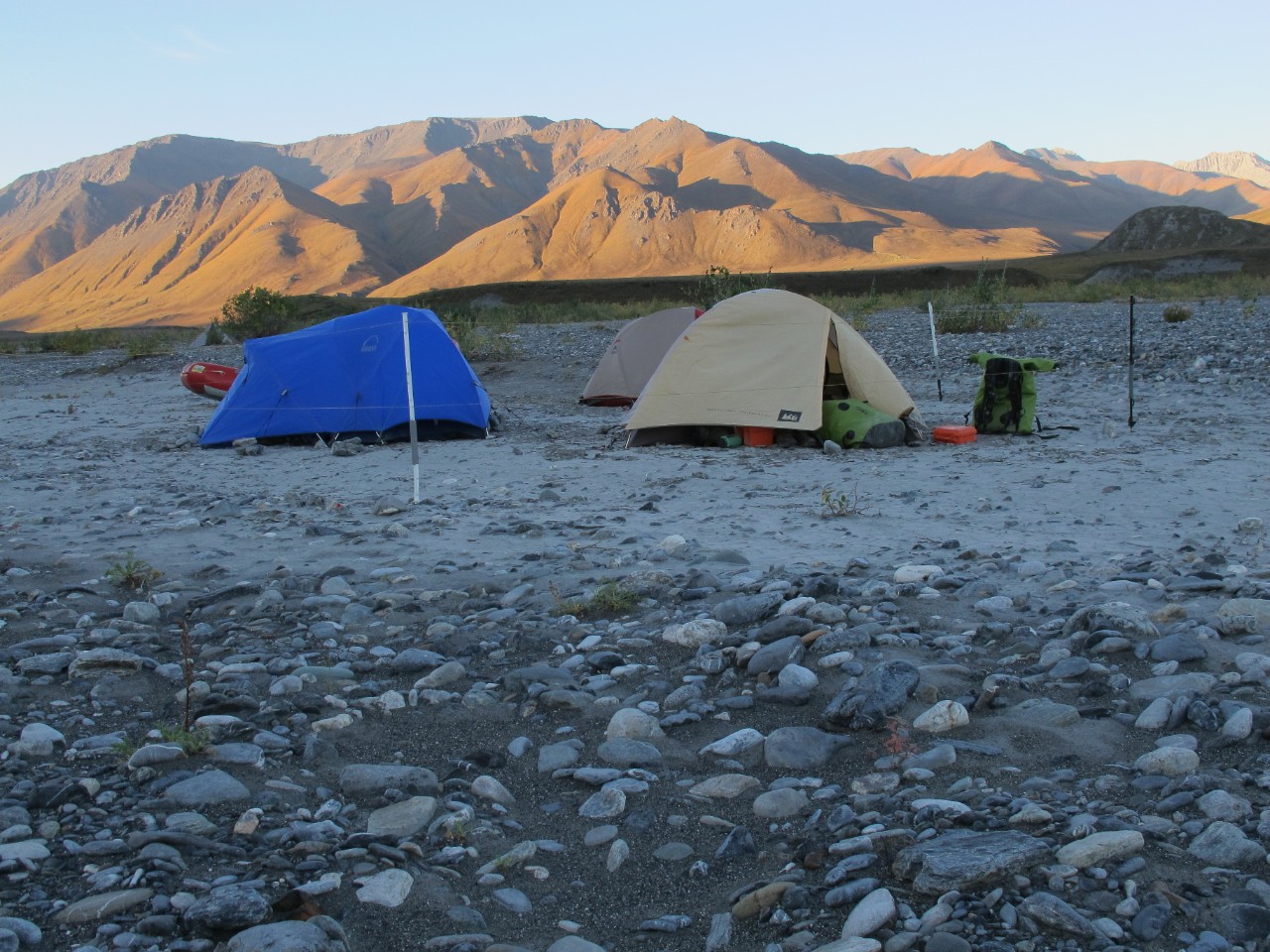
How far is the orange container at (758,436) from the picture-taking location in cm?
972

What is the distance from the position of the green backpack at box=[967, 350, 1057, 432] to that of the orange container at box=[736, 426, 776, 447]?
192 centimetres

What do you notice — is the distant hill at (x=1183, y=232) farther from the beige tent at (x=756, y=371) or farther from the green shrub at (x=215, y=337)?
the beige tent at (x=756, y=371)

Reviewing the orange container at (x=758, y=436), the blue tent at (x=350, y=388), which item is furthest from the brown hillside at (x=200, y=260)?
the orange container at (x=758, y=436)

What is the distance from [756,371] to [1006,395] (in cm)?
230

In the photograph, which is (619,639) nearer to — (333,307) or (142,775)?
(142,775)

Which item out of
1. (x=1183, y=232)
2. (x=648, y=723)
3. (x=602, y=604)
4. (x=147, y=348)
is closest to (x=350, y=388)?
(x=602, y=604)

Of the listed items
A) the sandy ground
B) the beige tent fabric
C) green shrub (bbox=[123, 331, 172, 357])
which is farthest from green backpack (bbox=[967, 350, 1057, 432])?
green shrub (bbox=[123, 331, 172, 357])

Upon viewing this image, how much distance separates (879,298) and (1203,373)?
49.4ft

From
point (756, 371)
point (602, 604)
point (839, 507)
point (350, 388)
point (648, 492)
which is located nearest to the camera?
point (602, 604)

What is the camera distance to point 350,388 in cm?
1094

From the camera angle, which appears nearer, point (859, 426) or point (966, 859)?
point (966, 859)

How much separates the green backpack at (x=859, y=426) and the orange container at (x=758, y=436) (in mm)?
443

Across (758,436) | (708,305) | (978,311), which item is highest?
(708,305)

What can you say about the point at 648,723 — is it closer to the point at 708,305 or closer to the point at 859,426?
the point at 859,426
